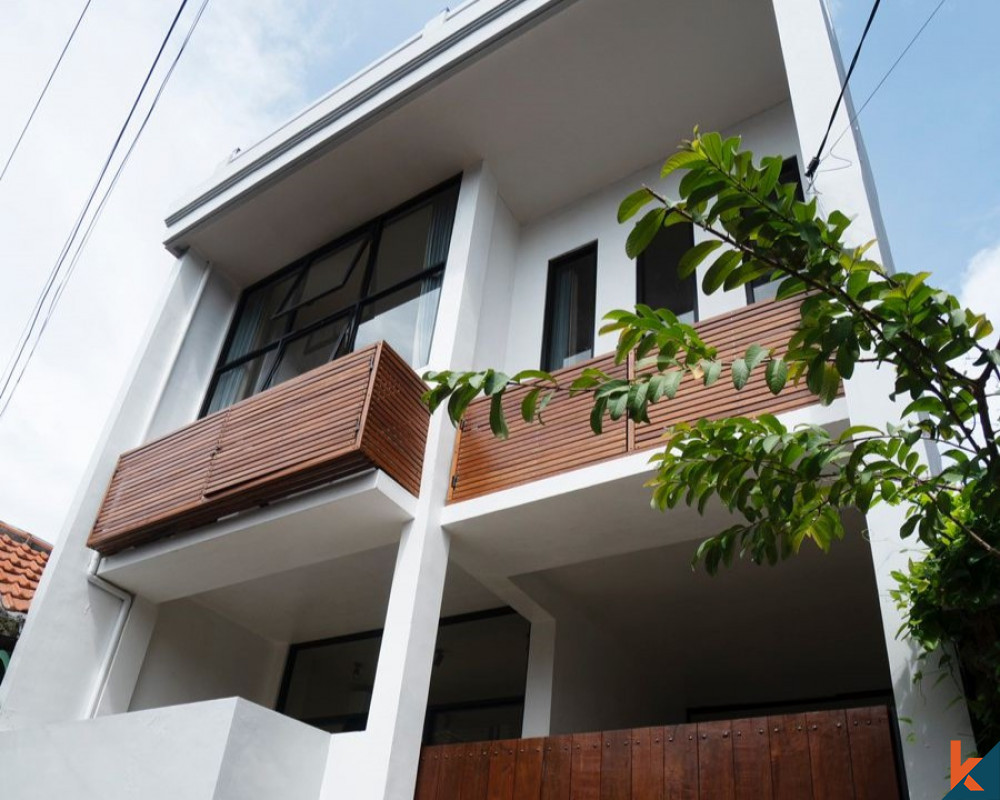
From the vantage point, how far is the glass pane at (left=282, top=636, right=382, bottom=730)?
6672 mm

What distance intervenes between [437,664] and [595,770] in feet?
8.38

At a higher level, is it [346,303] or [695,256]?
[346,303]

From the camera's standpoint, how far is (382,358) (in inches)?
207

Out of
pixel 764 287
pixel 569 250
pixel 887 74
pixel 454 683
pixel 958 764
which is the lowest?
pixel 958 764

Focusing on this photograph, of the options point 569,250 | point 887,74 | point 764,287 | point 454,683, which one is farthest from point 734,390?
point 454,683

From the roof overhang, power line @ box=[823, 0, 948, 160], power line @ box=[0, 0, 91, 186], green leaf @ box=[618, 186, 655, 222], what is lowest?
green leaf @ box=[618, 186, 655, 222]

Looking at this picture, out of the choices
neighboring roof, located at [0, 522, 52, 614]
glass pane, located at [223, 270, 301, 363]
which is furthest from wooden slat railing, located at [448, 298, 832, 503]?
neighboring roof, located at [0, 522, 52, 614]

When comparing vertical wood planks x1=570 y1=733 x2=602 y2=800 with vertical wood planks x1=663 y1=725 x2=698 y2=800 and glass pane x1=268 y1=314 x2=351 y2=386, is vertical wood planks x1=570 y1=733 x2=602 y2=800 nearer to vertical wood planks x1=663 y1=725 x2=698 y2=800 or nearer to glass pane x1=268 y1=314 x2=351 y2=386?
vertical wood planks x1=663 y1=725 x2=698 y2=800

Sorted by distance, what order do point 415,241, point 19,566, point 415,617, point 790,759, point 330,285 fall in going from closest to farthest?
1. point 790,759
2. point 415,617
3. point 415,241
4. point 19,566
5. point 330,285

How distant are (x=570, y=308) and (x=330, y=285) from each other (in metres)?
2.21

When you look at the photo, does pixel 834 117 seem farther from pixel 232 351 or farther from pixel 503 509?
pixel 232 351

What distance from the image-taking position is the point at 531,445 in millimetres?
5039

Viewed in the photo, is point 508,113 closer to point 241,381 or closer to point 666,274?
point 666,274

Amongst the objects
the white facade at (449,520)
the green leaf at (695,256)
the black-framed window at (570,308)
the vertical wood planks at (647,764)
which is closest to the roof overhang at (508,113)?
the white facade at (449,520)
